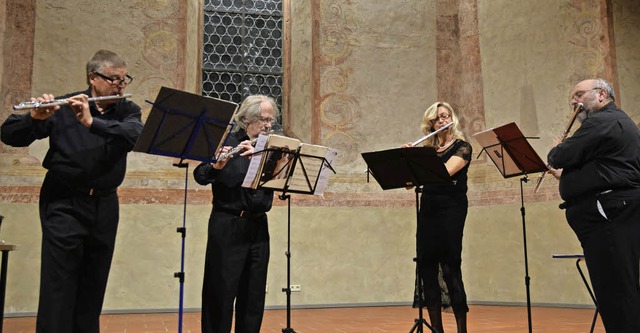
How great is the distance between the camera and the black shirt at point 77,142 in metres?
2.93

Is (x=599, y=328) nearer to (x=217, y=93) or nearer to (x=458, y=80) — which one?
(x=458, y=80)

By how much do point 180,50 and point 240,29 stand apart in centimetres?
114

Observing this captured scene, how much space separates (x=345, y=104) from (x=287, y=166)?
503cm

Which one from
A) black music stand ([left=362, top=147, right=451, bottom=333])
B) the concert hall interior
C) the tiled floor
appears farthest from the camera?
the concert hall interior

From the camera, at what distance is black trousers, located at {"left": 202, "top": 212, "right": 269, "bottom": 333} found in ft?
11.7

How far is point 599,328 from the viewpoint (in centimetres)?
568

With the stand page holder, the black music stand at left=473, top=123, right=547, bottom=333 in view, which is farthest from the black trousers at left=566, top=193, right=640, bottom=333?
the stand page holder

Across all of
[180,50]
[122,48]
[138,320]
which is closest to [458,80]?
[180,50]

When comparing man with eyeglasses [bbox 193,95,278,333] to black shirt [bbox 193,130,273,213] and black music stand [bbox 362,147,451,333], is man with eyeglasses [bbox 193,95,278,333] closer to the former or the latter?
black shirt [bbox 193,130,273,213]

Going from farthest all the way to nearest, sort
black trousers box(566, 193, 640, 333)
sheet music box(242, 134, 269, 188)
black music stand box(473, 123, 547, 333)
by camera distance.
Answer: black music stand box(473, 123, 547, 333)
sheet music box(242, 134, 269, 188)
black trousers box(566, 193, 640, 333)

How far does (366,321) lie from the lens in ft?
22.0

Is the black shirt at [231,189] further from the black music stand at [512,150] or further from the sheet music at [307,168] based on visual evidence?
the black music stand at [512,150]

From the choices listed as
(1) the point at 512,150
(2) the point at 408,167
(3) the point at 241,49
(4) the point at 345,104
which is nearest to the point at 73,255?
(2) the point at 408,167

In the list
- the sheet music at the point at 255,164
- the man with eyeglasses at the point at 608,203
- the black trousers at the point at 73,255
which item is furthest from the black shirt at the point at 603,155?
the black trousers at the point at 73,255
